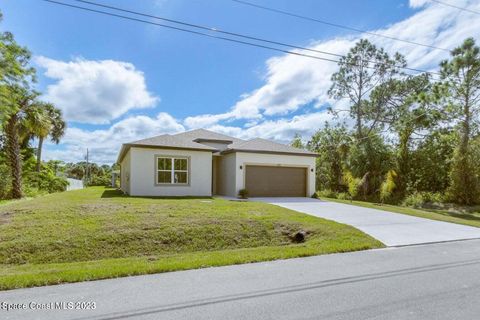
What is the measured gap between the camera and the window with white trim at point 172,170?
637 inches

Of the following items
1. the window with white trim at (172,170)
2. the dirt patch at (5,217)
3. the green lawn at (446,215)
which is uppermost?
the window with white trim at (172,170)

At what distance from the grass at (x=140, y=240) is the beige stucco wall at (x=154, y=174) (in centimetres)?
487

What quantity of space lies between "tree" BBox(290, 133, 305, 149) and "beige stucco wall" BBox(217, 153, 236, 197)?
1451 cm

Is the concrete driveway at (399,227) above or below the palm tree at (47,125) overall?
below

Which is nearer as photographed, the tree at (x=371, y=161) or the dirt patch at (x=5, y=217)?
the dirt patch at (x=5, y=217)

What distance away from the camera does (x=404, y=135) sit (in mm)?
20922

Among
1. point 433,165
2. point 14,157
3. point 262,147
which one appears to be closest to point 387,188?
point 433,165

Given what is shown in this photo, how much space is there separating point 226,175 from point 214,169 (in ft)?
6.58

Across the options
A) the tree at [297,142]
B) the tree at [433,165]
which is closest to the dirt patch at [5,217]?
the tree at [433,165]

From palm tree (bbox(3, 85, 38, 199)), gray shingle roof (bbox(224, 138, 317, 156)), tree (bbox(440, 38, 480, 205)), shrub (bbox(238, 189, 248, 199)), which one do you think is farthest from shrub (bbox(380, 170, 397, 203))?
palm tree (bbox(3, 85, 38, 199))

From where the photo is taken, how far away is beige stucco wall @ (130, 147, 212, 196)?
15.6 m

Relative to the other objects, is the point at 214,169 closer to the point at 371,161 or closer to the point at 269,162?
the point at 269,162

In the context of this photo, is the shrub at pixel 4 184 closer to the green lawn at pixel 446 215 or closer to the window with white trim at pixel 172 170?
the window with white trim at pixel 172 170

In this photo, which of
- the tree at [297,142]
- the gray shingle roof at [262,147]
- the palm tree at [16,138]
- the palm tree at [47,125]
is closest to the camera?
the palm tree at [16,138]
